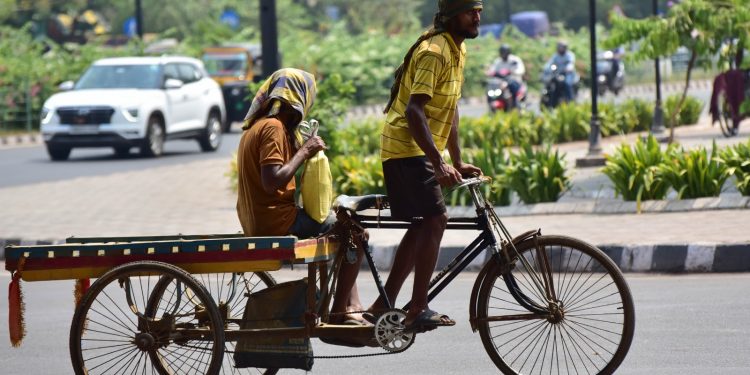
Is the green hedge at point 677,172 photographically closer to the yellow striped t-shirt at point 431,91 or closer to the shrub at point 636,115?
the yellow striped t-shirt at point 431,91

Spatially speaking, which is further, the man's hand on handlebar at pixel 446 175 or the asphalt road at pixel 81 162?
the asphalt road at pixel 81 162

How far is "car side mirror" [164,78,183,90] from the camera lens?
24127 millimetres

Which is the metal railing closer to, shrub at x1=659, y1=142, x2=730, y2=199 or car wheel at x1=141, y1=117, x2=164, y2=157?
car wheel at x1=141, y1=117, x2=164, y2=157

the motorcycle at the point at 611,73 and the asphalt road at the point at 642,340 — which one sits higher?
the asphalt road at the point at 642,340

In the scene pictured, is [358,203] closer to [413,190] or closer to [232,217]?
[413,190]

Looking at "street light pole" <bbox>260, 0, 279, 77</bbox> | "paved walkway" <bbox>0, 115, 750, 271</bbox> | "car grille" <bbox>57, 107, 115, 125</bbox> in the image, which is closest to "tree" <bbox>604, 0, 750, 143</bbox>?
"paved walkway" <bbox>0, 115, 750, 271</bbox>

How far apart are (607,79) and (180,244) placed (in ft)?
133

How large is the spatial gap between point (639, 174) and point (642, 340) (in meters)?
5.13

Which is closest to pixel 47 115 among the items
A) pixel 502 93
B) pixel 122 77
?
pixel 122 77

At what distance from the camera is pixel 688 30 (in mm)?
17562

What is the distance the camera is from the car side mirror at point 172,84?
79.2ft

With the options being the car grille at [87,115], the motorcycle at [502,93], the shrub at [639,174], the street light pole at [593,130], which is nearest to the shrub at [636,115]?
the motorcycle at [502,93]

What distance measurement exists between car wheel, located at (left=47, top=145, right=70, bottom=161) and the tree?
9.98 metres

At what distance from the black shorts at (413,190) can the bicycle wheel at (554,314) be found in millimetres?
395
